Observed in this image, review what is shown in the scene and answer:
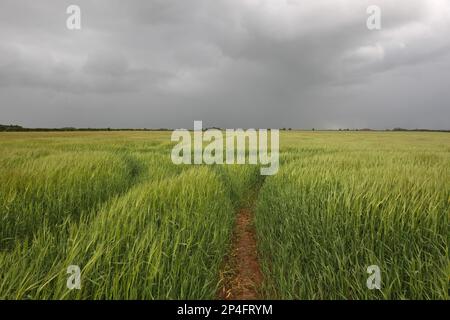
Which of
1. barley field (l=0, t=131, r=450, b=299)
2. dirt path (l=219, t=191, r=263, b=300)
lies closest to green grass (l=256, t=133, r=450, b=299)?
barley field (l=0, t=131, r=450, b=299)

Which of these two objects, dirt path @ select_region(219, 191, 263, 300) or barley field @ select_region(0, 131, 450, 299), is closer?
barley field @ select_region(0, 131, 450, 299)

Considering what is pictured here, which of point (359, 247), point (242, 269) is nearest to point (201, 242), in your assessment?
point (242, 269)

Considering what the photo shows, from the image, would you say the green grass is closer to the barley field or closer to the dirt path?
the barley field

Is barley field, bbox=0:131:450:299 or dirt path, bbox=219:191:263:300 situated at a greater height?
barley field, bbox=0:131:450:299

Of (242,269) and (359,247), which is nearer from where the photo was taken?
(359,247)

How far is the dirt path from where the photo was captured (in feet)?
6.97

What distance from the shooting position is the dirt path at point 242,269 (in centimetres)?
212

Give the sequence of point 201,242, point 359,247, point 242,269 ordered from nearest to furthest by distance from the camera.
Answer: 1. point 359,247
2. point 201,242
3. point 242,269

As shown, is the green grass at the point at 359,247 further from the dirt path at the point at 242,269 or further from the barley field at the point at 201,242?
the dirt path at the point at 242,269

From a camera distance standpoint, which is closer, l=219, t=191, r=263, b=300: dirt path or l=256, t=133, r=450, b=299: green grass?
l=256, t=133, r=450, b=299: green grass

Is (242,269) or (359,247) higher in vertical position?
(359,247)

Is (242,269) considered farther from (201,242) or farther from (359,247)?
(359,247)

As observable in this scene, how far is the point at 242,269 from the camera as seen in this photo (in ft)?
8.31

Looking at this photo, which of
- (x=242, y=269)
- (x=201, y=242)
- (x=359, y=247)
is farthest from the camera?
(x=242, y=269)
